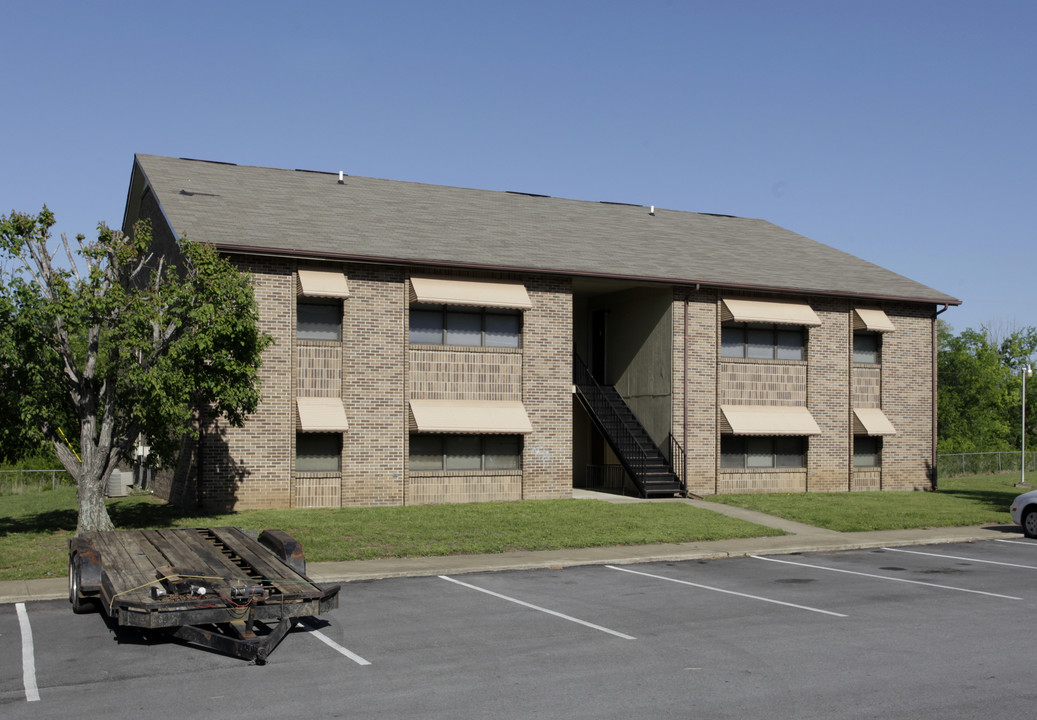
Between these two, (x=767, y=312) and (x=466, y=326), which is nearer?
(x=466, y=326)

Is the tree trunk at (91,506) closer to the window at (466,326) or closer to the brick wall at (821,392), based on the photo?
the window at (466,326)

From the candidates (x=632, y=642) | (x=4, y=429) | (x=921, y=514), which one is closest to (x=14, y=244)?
(x=4, y=429)

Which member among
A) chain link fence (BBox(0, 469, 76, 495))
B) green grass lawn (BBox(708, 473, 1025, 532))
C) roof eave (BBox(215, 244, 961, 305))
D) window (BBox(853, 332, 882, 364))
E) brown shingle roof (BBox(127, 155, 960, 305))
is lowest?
chain link fence (BBox(0, 469, 76, 495))

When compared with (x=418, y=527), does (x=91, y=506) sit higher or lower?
higher

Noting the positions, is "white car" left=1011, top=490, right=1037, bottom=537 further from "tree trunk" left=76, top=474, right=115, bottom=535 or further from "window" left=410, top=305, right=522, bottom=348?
"tree trunk" left=76, top=474, right=115, bottom=535

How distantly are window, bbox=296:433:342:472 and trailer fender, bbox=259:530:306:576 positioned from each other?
390 inches

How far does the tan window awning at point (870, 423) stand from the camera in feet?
96.3

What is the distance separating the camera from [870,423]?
29453 millimetres

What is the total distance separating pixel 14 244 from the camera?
58.0 feet

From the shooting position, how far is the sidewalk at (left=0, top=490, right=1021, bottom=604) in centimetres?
1505

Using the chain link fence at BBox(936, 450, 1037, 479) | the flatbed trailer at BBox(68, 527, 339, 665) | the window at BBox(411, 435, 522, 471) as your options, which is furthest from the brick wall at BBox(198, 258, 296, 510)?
the chain link fence at BBox(936, 450, 1037, 479)

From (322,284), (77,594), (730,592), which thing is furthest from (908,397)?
(77,594)

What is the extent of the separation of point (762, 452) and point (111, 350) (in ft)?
58.5

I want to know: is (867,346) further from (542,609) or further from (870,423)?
(542,609)
